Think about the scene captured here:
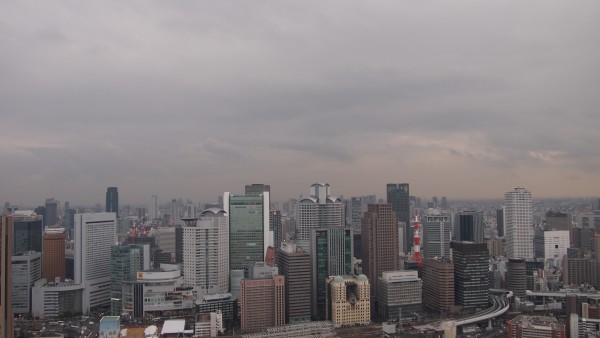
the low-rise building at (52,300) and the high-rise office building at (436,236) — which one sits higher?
the high-rise office building at (436,236)

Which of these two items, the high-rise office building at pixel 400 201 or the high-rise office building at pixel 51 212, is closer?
the high-rise office building at pixel 51 212

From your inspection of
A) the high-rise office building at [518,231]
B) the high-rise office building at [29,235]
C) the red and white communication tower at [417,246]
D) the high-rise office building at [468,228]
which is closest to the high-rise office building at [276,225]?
the red and white communication tower at [417,246]

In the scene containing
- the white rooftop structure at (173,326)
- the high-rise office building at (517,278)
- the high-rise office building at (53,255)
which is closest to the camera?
the white rooftop structure at (173,326)

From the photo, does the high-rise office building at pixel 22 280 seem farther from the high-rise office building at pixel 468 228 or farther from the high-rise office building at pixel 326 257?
the high-rise office building at pixel 468 228

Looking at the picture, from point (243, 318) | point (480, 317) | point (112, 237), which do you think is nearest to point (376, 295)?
point (480, 317)

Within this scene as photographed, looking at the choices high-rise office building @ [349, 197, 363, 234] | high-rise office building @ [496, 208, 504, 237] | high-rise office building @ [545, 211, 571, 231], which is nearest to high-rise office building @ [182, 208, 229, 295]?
high-rise office building @ [349, 197, 363, 234]

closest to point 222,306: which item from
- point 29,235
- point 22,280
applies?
point 22,280

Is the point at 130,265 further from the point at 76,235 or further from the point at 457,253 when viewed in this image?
the point at 457,253
